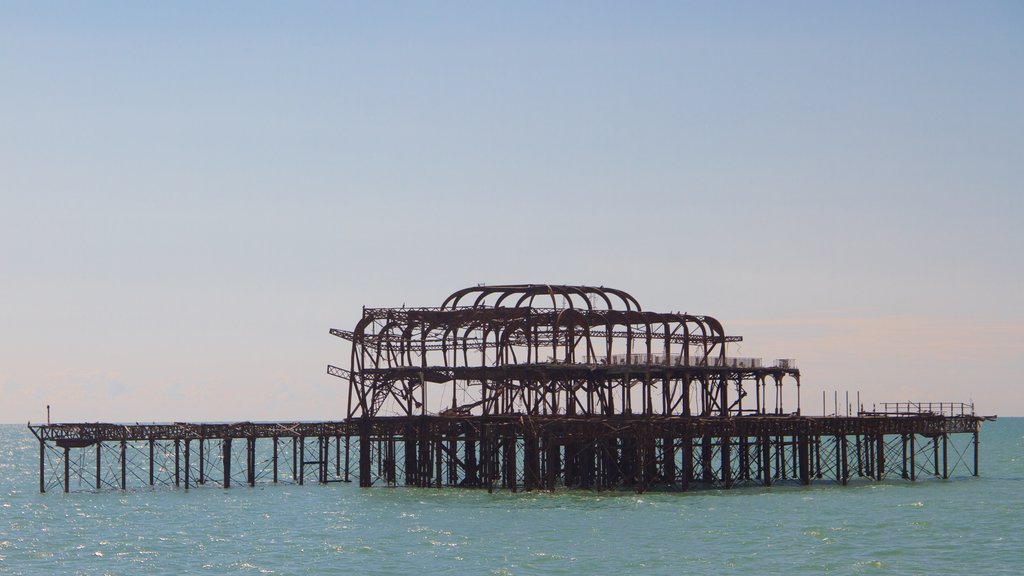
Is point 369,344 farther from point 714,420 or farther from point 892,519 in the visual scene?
point 892,519

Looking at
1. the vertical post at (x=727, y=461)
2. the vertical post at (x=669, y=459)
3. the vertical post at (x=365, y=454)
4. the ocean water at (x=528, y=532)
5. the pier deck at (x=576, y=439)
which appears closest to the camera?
the ocean water at (x=528, y=532)

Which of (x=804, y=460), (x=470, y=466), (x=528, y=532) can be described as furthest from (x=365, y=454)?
(x=528, y=532)

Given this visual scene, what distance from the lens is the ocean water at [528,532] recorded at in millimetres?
55562

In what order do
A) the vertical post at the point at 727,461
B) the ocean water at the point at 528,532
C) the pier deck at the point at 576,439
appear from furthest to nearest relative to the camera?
the vertical post at the point at 727,461
the pier deck at the point at 576,439
the ocean water at the point at 528,532

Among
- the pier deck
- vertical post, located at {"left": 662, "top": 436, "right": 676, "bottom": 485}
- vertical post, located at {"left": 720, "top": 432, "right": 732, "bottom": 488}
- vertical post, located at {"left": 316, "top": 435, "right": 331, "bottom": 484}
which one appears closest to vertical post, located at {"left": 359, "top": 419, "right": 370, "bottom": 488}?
the pier deck

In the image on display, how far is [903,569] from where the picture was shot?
53.5 metres

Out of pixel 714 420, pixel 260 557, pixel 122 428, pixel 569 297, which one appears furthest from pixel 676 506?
pixel 122 428

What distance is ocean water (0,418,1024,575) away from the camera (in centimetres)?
5556

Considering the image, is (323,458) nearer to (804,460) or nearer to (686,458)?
(686,458)

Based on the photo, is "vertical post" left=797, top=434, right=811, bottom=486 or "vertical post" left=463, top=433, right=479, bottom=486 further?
"vertical post" left=463, top=433, right=479, bottom=486

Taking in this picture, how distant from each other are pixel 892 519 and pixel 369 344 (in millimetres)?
32417

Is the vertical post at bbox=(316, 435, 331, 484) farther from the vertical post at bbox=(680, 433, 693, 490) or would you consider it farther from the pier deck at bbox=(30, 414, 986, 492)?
the vertical post at bbox=(680, 433, 693, 490)

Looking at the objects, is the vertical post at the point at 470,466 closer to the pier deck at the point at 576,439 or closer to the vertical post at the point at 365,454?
the pier deck at the point at 576,439

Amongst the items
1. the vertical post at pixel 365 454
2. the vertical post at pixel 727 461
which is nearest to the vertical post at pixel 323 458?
the vertical post at pixel 365 454
